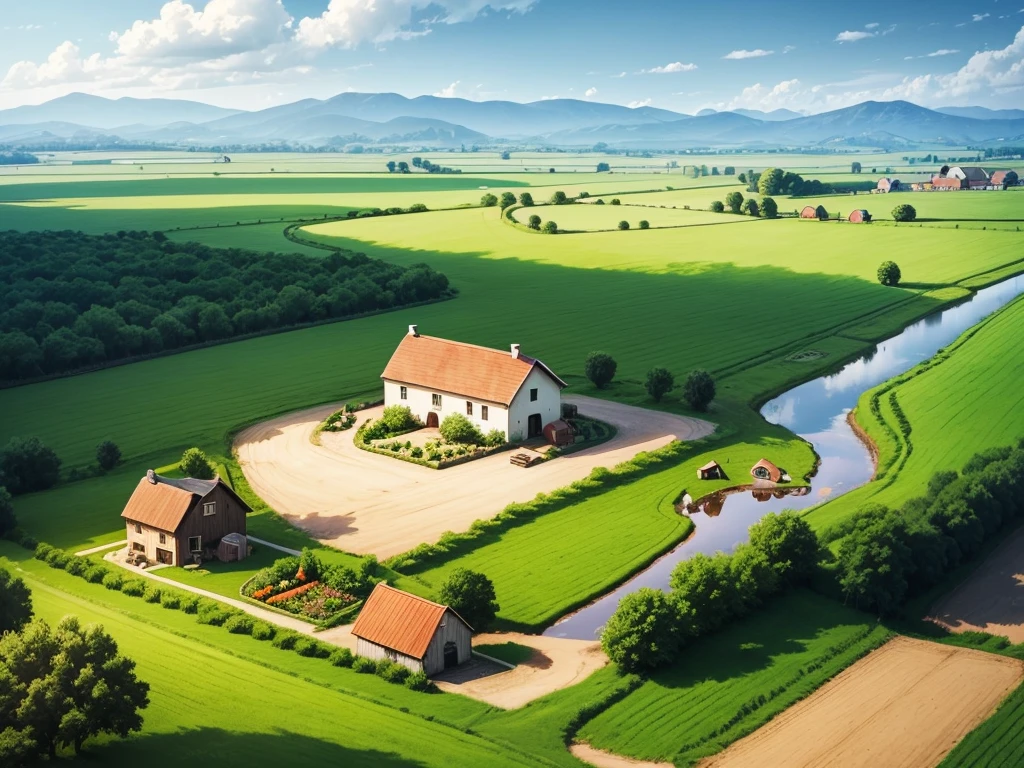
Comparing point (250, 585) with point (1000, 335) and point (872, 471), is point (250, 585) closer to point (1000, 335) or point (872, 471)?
point (872, 471)

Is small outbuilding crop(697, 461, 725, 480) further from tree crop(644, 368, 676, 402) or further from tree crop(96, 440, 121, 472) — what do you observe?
tree crop(96, 440, 121, 472)

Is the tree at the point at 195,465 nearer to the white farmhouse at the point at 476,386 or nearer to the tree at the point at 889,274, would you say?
the white farmhouse at the point at 476,386

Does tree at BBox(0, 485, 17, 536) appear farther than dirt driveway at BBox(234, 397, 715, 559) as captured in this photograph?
No

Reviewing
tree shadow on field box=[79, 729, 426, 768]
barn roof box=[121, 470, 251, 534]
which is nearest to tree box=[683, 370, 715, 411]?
barn roof box=[121, 470, 251, 534]

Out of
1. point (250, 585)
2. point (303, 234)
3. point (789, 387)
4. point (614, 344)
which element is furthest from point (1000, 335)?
point (303, 234)

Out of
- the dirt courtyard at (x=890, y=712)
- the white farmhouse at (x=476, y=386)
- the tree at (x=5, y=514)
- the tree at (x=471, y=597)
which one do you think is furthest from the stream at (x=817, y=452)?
the tree at (x=5, y=514)

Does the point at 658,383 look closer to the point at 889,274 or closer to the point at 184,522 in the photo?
the point at 184,522

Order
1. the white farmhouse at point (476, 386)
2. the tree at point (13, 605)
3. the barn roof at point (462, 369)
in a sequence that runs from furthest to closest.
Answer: the barn roof at point (462, 369) → the white farmhouse at point (476, 386) → the tree at point (13, 605)
